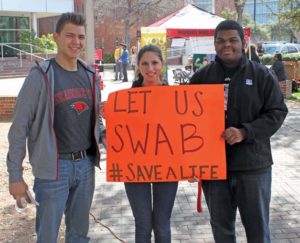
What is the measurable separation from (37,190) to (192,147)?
1.13 metres

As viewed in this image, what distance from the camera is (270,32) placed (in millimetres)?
77625

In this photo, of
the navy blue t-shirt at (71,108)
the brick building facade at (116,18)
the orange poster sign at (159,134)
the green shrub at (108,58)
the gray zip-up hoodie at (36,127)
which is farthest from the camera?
the brick building facade at (116,18)

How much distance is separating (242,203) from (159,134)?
0.76 meters

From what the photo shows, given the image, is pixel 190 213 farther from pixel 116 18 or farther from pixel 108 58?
pixel 116 18

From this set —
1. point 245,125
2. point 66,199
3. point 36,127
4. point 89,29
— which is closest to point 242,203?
point 245,125

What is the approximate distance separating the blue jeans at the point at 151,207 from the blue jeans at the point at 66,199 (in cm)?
33

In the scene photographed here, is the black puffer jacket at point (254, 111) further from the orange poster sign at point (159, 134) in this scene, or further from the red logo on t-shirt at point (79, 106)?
the red logo on t-shirt at point (79, 106)

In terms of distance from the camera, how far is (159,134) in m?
3.44

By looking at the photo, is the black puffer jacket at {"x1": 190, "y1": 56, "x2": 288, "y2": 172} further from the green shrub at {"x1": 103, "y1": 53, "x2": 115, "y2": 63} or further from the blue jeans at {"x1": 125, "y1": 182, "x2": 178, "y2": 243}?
the green shrub at {"x1": 103, "y1": 53, "x2": 115, "y2": 63}

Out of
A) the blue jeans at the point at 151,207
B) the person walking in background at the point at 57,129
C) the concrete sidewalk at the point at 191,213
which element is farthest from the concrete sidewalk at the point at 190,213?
the person walking in background at the point at 57,129

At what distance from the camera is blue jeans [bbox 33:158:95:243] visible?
3104 mm

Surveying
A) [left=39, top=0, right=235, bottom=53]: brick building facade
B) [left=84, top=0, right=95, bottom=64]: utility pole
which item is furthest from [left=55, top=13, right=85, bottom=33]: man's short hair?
[left=39, top=0, right=235, bottom=53]: brick building facade

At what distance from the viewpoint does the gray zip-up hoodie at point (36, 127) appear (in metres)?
2.98

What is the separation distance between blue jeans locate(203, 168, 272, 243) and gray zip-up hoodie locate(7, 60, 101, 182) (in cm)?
115
